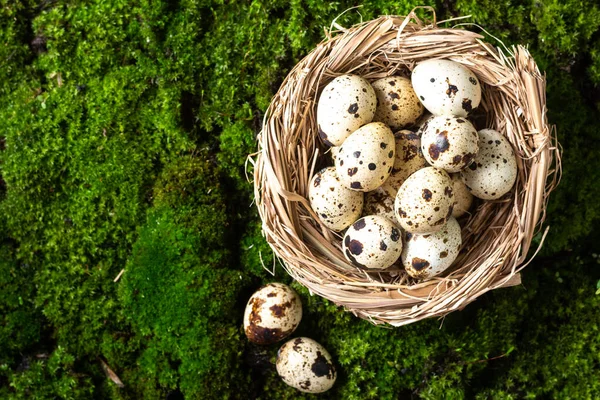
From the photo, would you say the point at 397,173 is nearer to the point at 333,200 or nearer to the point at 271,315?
the point at 333,200

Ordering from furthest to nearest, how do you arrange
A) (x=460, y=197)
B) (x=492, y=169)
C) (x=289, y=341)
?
(x=289, y=341) < (x=460, y=197) < (x=492, y=169)

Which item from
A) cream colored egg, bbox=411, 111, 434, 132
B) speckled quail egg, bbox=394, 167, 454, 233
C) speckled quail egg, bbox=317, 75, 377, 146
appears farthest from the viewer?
cream colored egg, bbox=411, 111, 434, 132

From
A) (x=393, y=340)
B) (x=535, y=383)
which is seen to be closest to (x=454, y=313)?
(x=393, y=340)

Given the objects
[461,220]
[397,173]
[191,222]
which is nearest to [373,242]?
[397,173]

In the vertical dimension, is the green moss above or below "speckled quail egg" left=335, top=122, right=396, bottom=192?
below

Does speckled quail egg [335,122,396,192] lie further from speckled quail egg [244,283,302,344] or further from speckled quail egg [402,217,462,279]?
speckled quail egg [244,283,302,344]

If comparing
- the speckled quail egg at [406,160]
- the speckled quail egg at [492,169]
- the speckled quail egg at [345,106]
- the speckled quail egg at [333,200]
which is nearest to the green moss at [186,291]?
the speckled quail egg at [333,200]

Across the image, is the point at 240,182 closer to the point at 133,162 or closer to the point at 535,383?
Result: the point at 133,162

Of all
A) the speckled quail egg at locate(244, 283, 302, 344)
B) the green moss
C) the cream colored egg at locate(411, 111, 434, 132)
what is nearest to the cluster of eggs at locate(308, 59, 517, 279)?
the cream colored egg at locate(411, 111, 434, 132)

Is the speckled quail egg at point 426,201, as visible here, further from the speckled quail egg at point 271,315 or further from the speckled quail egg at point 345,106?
the speckled quail egg at point 271,315
